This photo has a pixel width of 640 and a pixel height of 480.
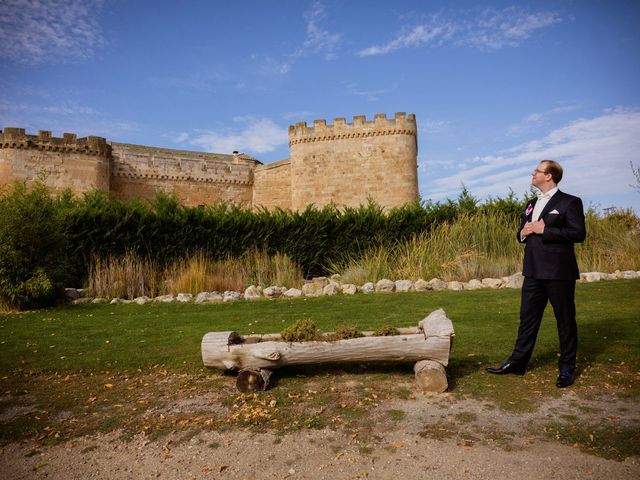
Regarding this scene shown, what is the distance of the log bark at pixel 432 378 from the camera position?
452 centimetres

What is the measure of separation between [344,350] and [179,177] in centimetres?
2564

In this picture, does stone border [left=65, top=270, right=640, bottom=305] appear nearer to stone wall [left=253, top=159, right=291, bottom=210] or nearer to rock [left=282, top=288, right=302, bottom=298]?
rock [left=282, top=288, right=302, bottom=298]

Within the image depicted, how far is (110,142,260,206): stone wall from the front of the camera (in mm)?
27094

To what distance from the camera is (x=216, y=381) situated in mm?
5098

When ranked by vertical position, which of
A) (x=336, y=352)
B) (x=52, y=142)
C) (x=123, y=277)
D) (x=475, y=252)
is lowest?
(x=336, y=352)

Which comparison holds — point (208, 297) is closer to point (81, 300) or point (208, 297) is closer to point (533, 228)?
point (81, 300)

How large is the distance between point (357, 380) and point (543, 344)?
103 inches

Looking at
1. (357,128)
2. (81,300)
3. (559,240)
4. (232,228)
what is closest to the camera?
(559,240)

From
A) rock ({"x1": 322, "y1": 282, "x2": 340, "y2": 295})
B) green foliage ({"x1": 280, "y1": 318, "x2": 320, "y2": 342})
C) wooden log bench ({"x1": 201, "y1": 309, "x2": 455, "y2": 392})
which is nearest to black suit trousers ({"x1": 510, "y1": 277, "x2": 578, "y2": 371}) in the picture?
wooden log bench ({"x1": 201, "y1": 309, "x2": 455, "y2": 392})

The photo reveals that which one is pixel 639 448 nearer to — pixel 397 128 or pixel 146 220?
pixel 146 220

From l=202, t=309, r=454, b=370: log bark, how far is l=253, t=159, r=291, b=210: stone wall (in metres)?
24.9

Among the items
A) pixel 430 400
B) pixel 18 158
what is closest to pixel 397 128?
pixel 18 158

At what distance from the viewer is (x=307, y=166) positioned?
90.4 ft

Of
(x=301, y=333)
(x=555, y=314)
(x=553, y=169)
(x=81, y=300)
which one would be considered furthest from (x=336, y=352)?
(x=81, y=300)
